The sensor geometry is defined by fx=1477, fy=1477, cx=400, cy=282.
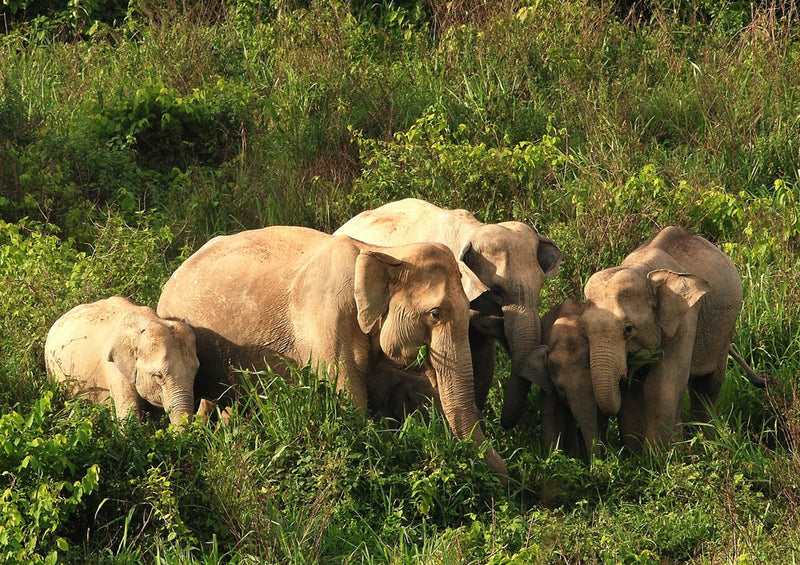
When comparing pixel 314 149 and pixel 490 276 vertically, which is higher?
pixel 490 276

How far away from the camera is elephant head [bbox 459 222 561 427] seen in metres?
7.13

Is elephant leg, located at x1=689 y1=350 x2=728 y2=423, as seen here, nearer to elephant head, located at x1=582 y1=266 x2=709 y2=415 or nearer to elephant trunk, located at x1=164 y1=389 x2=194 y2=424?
elephant head, located at x1=582 y1=266 x2=709 y2=415

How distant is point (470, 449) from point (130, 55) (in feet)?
20.7

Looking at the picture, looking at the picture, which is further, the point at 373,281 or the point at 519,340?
the point at 519,340

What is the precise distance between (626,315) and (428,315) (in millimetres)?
984

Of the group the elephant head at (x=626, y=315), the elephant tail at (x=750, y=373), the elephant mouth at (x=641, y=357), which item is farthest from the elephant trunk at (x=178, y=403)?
the elephant tail at (x=750, y=373)

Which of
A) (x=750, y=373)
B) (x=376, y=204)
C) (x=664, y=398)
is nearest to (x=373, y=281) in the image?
(x=664, y=398)

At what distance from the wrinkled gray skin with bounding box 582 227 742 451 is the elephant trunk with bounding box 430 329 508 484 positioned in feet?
1.92

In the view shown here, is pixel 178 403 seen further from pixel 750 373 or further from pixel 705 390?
pixel 750 373

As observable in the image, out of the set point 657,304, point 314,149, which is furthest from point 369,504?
point 314,149

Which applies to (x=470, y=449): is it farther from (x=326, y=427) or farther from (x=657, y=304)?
(x=657, y=304)

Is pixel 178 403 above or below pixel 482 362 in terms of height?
above

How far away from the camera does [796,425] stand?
681cm

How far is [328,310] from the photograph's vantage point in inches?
271
